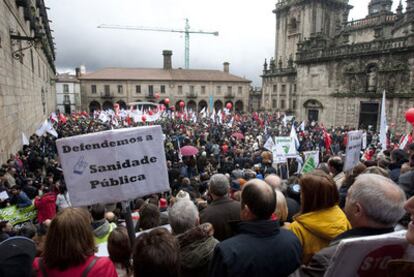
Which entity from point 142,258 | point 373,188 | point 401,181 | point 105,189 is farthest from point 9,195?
point 401,181

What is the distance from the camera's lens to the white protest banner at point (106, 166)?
8.54 feet

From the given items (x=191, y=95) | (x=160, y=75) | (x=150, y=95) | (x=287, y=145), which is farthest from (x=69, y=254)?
(x=160, y=75)

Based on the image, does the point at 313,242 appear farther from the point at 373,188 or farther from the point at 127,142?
the point at 127,142

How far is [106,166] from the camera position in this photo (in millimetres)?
2641

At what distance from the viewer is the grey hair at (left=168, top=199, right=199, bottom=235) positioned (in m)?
2.50

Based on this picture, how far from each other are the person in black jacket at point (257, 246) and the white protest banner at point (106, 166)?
1067 millimetres

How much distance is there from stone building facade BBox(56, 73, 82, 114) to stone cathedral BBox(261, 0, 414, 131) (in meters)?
37.8

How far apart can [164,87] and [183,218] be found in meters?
50.3

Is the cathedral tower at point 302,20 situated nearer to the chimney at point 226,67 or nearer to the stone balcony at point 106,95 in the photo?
the chimney at point 226,67

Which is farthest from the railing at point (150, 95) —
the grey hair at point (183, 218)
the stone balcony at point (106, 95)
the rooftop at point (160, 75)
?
the grey hair at point (183, 218)

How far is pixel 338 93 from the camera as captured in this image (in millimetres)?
28828

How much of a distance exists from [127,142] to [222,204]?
129 cm

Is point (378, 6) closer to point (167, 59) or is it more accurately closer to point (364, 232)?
point (167, 59)

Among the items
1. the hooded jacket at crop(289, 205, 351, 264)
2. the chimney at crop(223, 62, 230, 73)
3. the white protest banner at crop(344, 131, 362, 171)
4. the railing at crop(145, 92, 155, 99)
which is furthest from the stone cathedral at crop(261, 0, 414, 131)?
the hooded jacket at crop(289, 205, 351, 264)
